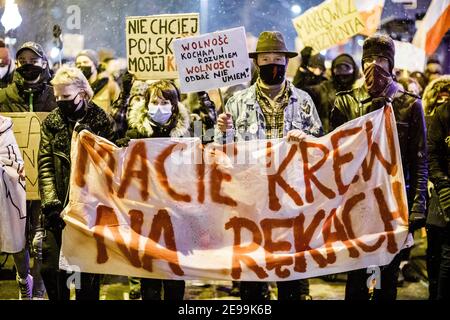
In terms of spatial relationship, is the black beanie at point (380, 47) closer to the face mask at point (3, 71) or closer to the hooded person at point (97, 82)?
the hooded person at point (97, 82)

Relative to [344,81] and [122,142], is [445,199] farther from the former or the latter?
[344,81]

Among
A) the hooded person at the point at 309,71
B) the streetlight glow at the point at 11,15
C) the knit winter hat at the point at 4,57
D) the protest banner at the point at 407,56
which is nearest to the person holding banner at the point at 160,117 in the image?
the streetlight glow at the point at 11,15

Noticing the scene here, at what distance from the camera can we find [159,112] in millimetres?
5145

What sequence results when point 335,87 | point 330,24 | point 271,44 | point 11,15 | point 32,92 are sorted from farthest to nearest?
point 330,24, point 335,87, point 11,15, point 32,92, point 271,44

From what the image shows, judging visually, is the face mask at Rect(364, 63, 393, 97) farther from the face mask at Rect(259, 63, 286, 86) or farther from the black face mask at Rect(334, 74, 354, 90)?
the black face mask at Rect(334, 74, 354, 90)

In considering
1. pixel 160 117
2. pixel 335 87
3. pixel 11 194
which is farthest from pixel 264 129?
pixel 335 87

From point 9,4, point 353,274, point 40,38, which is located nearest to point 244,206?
point 353,274

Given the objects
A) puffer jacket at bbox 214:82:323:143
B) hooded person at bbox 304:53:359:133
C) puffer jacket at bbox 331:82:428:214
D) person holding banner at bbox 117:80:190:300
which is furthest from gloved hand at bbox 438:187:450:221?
hooded person at bbox 304:53:359:133

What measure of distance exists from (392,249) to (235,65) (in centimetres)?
168

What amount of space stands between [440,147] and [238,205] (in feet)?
5.01

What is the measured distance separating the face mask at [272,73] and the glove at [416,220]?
132 centimetres

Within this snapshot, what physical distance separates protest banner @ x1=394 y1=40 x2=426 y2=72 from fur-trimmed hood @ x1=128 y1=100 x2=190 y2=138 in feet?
13.5

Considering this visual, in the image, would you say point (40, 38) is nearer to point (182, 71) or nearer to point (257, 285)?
point (182, 71)

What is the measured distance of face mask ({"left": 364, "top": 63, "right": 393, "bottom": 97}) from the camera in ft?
15.6
